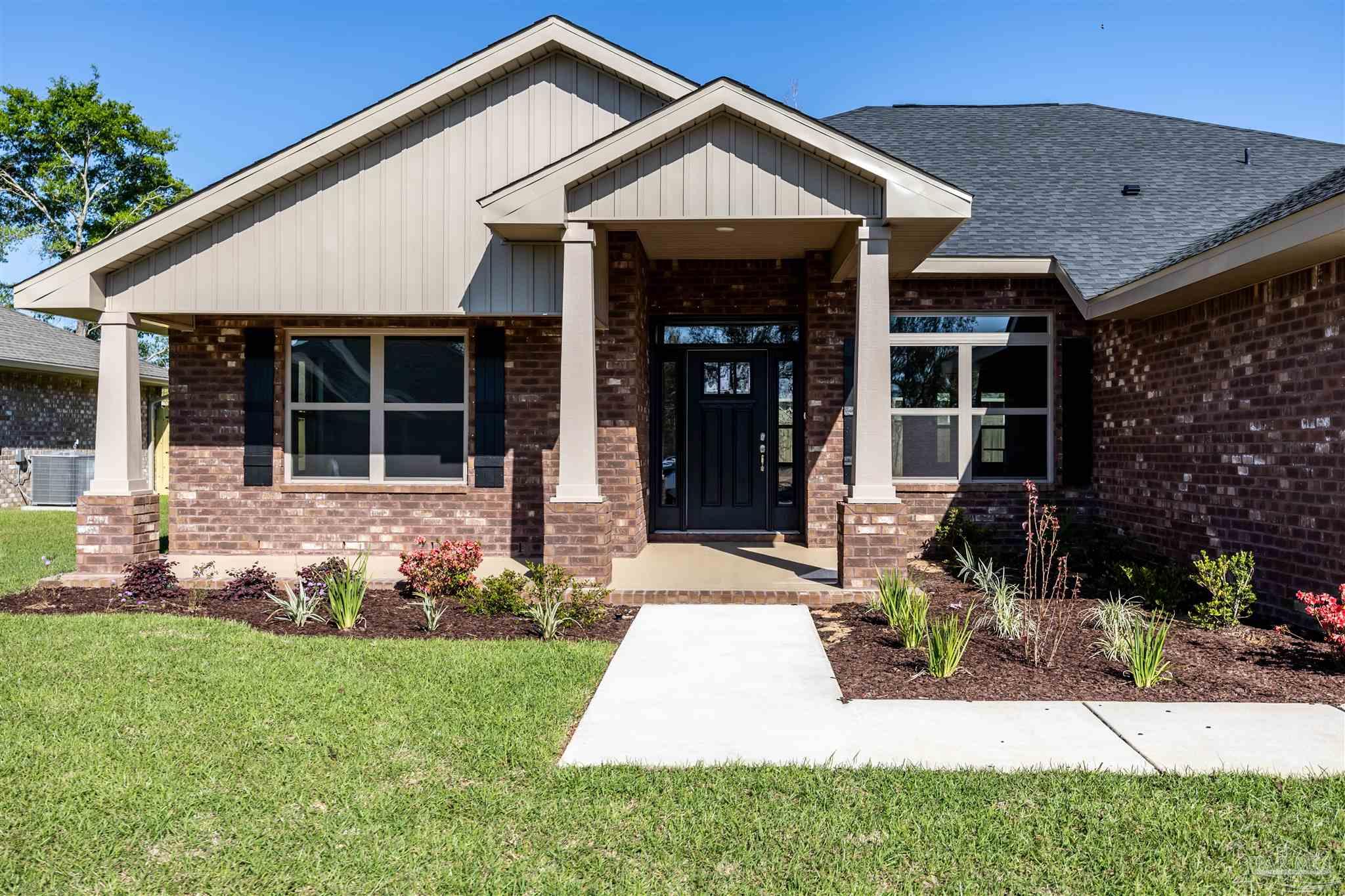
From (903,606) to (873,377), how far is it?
195 centimetres

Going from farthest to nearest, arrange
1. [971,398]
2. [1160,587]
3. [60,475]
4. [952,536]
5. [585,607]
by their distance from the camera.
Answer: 1. [60,475]
2. [971,398]
3. [952,536]
4. [1160,587]
5. [585,607]

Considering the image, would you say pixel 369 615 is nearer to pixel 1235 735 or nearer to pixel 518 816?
pixel 518 816

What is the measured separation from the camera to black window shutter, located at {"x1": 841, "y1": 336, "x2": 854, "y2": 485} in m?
9.05

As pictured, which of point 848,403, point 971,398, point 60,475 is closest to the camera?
point 848,403

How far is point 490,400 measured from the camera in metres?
8.67

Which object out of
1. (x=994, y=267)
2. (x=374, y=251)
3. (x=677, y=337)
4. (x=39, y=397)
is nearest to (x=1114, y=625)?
(x=994, y=267)

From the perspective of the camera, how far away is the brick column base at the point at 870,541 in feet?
21.6

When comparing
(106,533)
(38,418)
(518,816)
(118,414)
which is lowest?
(518,816)

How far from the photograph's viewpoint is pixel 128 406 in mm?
Result: 7660

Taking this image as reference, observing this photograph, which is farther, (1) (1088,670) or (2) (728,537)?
(2) (728,537)

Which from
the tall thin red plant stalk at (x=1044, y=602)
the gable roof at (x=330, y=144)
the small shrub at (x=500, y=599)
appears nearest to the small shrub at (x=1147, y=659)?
the tall thin red plant stalk at (x=1044, y=602)

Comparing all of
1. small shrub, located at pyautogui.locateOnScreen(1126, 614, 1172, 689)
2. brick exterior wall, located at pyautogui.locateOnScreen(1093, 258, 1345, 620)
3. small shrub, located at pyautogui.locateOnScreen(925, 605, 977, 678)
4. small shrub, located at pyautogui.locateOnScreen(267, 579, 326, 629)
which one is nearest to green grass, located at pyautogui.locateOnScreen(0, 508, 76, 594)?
small shrub, located at pyautogui.locateOnScreen(267, 579, 326, 629)

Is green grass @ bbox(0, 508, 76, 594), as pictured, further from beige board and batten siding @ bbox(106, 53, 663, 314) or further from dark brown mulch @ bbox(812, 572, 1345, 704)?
dark brown mulch @ bbox(812, 572, 1345, 704)

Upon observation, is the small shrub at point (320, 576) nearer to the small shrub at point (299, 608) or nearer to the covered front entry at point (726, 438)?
the small shrub at point (299, 608)
